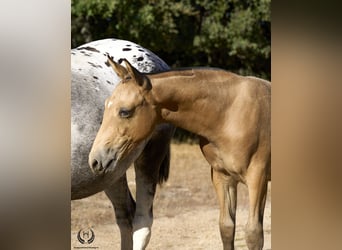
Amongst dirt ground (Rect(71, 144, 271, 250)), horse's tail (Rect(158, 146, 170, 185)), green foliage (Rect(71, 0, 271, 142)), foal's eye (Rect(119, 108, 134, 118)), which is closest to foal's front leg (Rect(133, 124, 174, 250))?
horse's tail (Rect(158, 146, 170, 185))

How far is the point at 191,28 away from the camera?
899 cm

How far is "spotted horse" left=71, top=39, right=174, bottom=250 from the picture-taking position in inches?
141

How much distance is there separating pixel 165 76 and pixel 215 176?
667 mm

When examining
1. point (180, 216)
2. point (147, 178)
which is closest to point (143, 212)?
point (147, 178)

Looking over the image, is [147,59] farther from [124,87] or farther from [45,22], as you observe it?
[45,22]

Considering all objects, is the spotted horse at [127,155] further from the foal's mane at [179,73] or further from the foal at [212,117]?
the foal's mane at [179,73]

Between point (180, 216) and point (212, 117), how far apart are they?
313cm

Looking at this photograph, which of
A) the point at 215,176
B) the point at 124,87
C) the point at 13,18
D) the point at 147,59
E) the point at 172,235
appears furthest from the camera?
the point at 172,235

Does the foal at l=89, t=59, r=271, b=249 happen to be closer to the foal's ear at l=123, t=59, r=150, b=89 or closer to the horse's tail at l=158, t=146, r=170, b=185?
the foal's ear at l=123, t=59, r=150, b=89

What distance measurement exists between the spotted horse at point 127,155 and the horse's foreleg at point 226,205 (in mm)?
454

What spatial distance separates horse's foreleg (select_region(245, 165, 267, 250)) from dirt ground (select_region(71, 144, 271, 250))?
941mm

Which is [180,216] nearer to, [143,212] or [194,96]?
[143,212]

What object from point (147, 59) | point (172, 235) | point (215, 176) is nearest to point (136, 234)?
point (215, 176)

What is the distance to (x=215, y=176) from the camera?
3.71 meters
